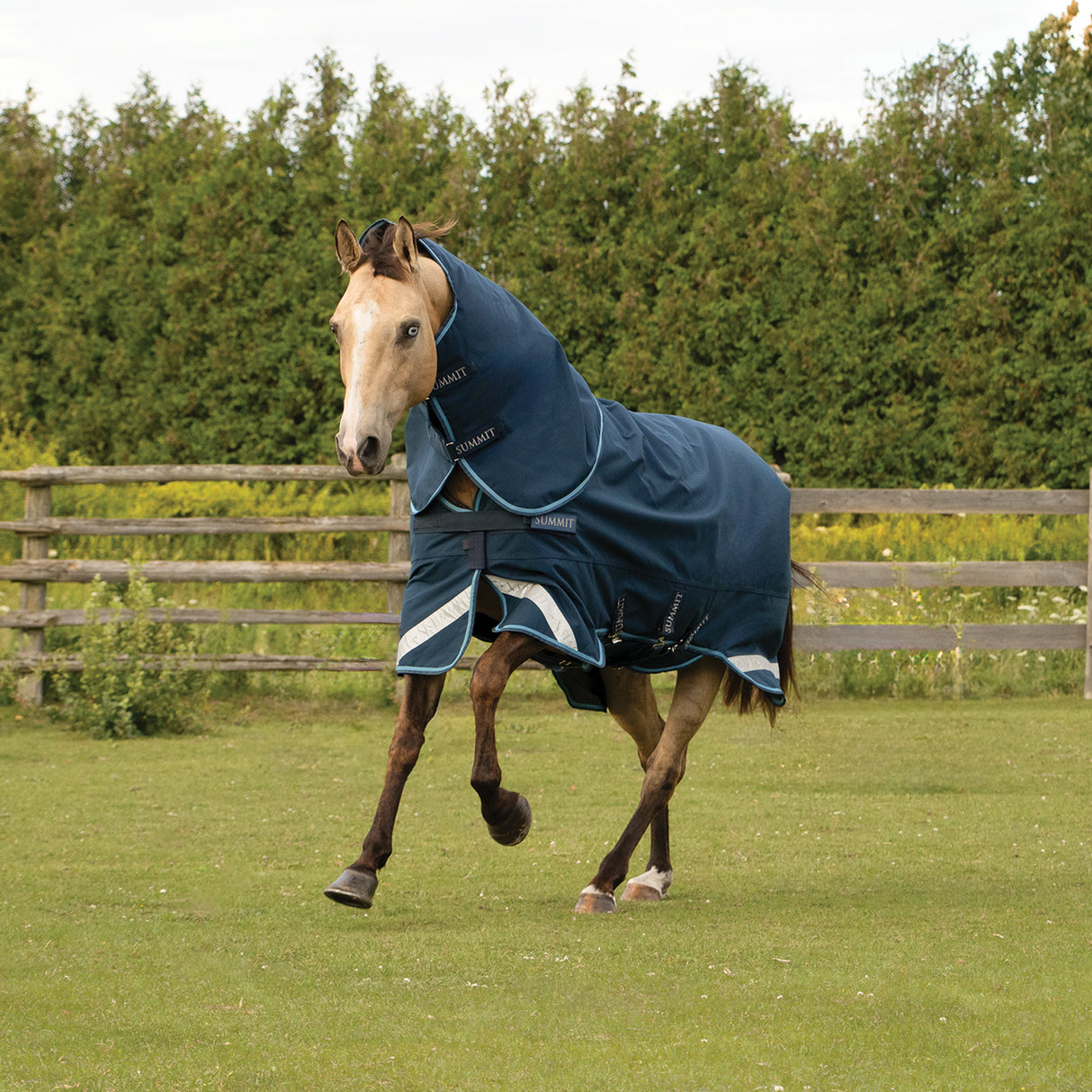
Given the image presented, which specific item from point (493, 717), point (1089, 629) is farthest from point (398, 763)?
point (1089, 629)

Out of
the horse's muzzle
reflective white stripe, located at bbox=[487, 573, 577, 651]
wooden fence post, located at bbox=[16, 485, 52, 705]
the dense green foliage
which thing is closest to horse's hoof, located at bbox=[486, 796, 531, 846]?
reflective white stripe, located at bbox=[487, 573, 577, 651]

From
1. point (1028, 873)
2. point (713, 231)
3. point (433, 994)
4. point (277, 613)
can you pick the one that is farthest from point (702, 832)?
point (713, 231)

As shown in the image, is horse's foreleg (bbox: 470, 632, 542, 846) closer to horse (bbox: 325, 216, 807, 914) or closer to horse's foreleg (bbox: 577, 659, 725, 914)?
horse (bbox: 325, 216, 807, 914)

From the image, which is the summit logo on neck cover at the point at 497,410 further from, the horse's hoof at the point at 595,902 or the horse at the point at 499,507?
the horse's hoof at the point at 595,902

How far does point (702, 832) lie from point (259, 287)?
26.1 feet

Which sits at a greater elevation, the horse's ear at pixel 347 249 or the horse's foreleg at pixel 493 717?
the horse's ear at pixel 347 249

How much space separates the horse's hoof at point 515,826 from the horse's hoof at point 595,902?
1.30 feet

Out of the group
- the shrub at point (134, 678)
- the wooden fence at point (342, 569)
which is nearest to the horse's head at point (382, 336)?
the wooden fence at point (342, 569)

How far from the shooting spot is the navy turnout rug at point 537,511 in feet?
12.8

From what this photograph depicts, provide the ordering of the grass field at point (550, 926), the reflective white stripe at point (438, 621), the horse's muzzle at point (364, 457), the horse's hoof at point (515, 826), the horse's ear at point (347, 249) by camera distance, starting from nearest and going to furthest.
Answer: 1. the grass field at point (550, 926)
2. the horse's muzzle at point (364, 457)
3. the horse's ear at point (347, 249)
4. the reflective white stripe at point (438, 621)
5. the horse's hoof at point (515, 826)

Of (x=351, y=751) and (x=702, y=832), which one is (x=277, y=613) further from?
(x=702, y=832)

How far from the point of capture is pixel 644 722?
5168mm

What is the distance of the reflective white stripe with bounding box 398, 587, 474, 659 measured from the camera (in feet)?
13.0

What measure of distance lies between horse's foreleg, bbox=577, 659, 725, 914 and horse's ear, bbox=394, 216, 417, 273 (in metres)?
1.85
